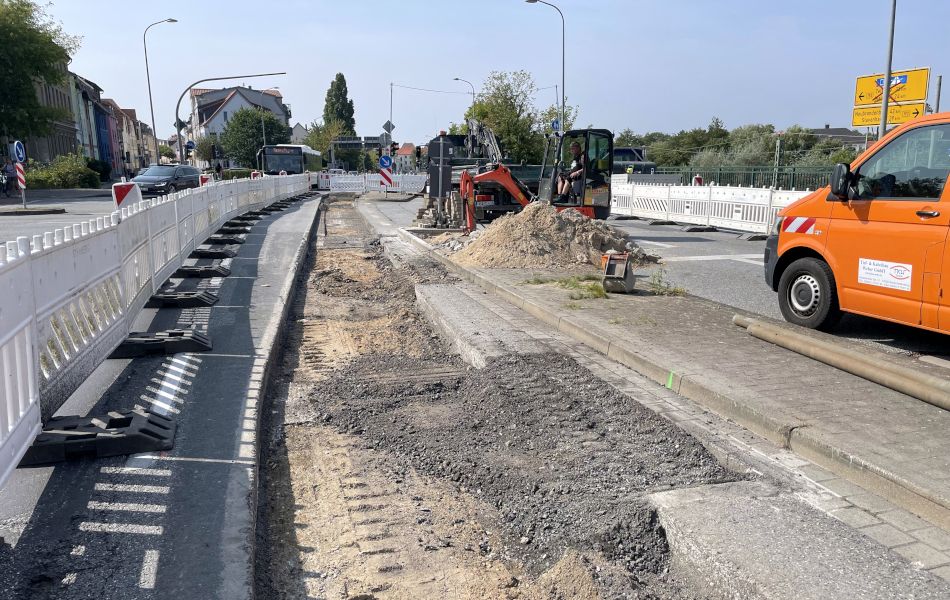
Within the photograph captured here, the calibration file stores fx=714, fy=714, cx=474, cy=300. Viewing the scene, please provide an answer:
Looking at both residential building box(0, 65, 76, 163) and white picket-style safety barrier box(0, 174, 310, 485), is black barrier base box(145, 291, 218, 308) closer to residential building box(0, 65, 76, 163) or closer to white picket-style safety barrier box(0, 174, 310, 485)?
white picket-style safety barrier box(0, 174, 310, 485)

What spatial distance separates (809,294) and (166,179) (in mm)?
32161

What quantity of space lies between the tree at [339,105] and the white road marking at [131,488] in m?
117

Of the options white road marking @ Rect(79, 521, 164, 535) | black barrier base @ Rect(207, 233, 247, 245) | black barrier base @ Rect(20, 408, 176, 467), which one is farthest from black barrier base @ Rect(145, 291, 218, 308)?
black barrier base @ Rect(207, 233, 247, 245)

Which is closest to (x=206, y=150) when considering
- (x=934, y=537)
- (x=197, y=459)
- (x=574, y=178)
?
(x=574, y=178)

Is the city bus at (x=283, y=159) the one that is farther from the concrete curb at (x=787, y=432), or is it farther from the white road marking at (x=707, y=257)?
the concrete curb at (x=787, y=432)

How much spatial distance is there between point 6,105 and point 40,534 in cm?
4493

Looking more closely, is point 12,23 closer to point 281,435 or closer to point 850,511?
point 281,435

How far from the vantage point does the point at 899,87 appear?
41156mm

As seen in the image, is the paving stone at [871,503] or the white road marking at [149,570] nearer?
the white road marking at [149,570]

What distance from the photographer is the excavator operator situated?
16469mm

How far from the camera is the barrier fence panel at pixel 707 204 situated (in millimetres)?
18766

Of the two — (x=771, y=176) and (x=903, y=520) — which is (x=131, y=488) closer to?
(x=903, y=520)

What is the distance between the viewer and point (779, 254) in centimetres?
770

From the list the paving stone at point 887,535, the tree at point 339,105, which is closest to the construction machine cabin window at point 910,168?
the paving stone at point 887,535
